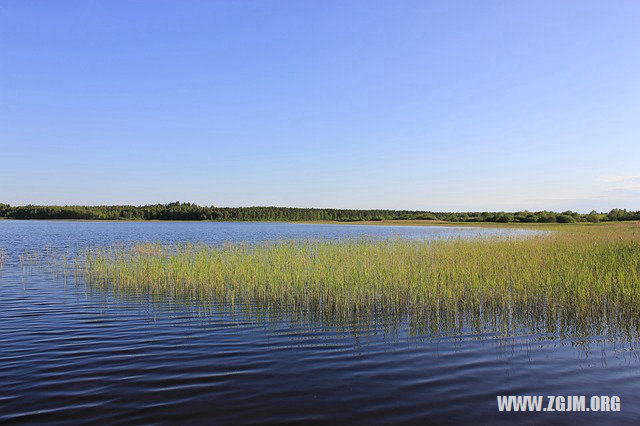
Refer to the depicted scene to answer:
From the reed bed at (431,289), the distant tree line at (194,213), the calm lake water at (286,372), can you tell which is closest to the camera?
the calm lake water at (286,372)

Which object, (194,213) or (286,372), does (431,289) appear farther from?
(194,213)

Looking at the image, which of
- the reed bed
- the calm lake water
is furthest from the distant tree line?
the calm lake water

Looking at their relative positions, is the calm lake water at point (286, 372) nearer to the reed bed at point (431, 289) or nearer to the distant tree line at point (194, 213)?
the reed bed at point (431, 289)

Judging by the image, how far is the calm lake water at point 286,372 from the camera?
4.83 metres

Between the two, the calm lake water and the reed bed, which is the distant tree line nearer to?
the reed bed

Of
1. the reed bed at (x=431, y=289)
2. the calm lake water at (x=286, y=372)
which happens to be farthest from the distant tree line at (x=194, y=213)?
the calm lake water at (x=286, y=372)

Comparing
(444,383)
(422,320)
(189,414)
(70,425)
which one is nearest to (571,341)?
(422,320)

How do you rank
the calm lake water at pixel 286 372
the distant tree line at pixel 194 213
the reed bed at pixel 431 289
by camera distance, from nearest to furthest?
the calm lake water at pixel 286 372, the reed bed at pixel 431 289, the distant tree line at pixel 194 213

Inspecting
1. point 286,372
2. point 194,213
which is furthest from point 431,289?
point 194,213

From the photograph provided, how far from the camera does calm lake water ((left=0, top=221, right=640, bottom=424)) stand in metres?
4.83

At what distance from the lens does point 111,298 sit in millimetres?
11891

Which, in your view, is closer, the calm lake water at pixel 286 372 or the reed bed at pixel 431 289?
the calm lake water at pixel 286 372

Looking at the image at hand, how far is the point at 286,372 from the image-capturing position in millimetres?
6074

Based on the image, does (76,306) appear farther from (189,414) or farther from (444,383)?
(444,383)
